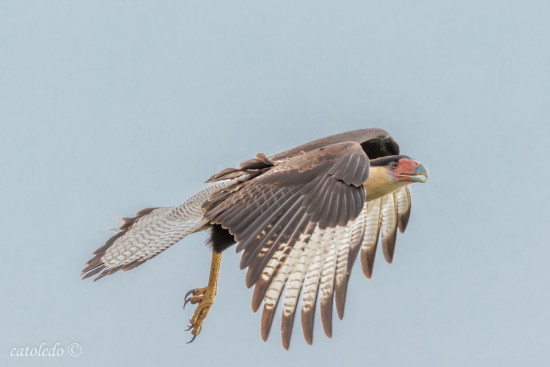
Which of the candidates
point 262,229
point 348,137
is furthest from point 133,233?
point 348,137

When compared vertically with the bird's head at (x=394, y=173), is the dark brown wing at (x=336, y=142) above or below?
above

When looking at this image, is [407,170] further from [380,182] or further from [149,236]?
[149,236]

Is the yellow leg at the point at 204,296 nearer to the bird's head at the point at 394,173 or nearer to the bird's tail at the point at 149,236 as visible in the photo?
the bird's tail at the point at 149,236

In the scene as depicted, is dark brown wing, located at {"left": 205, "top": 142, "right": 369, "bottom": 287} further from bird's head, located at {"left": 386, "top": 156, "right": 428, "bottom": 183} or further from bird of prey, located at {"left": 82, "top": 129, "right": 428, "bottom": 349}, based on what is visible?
bird's head, located at {"left": 386, "top": 156, "right": 428, "bottom": 183}

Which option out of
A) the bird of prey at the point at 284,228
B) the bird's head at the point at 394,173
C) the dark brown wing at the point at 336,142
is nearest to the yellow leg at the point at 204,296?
the bird of prey at the point at 284,228

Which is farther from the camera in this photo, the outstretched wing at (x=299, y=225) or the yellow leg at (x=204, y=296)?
the yellow leg at (x=204, y=296)

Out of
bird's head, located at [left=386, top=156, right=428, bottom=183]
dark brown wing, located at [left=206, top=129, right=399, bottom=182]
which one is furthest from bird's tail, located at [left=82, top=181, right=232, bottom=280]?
bird's head, located at [left=386, top=156, right=428, bottom=183]
